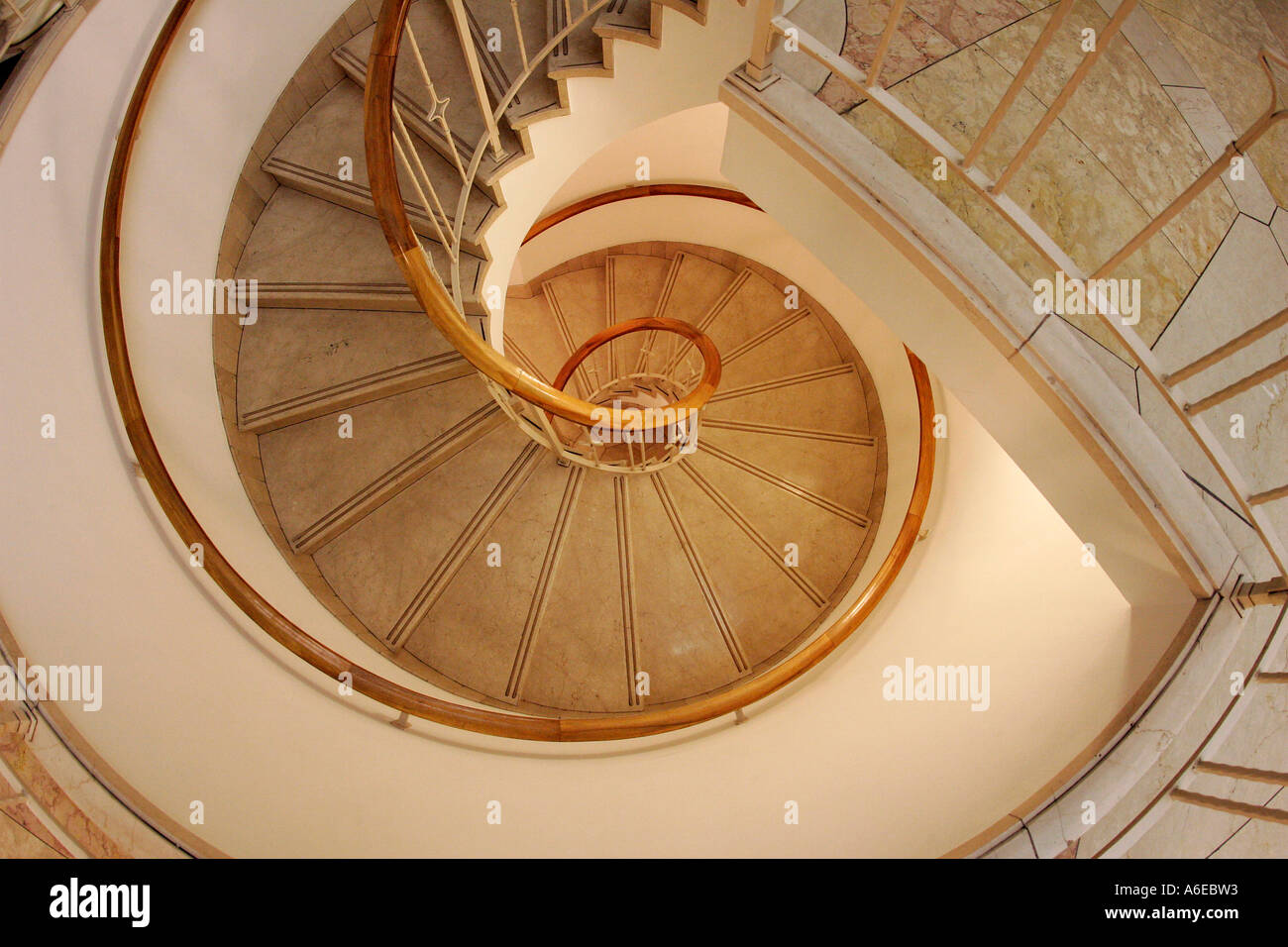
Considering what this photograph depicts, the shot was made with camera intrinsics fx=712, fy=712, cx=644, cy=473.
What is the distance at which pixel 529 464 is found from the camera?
163 inches

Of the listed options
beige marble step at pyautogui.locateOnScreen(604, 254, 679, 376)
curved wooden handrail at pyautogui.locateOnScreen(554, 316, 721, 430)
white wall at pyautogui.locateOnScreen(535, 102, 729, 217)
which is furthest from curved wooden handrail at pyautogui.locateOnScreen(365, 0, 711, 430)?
beige marble step at pyautogui.locateOnScreen(604, 254, 679, 376)

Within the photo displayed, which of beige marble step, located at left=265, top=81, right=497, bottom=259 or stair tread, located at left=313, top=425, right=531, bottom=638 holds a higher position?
beige marble step, located at left=265, top=81, right=497, bottom=259

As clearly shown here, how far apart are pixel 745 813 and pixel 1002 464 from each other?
2.11 m

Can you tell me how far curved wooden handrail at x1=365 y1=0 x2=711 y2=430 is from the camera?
102 inches

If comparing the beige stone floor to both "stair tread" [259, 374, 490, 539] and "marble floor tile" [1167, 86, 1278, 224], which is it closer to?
"marble floor tile" [1167, 86, 1278, 224]

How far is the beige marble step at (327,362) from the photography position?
11.9 ft

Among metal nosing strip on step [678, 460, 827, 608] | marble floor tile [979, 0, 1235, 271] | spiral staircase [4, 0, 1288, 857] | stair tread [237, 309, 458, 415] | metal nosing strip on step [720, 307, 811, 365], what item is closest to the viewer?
spiral staircase [4, 0, 1288, 857]

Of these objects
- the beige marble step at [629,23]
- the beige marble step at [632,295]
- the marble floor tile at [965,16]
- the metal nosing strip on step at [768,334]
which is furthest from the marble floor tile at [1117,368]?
the beige marble step at [632,295]

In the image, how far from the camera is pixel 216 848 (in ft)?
7.68

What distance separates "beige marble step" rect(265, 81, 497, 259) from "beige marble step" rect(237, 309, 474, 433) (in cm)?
55
